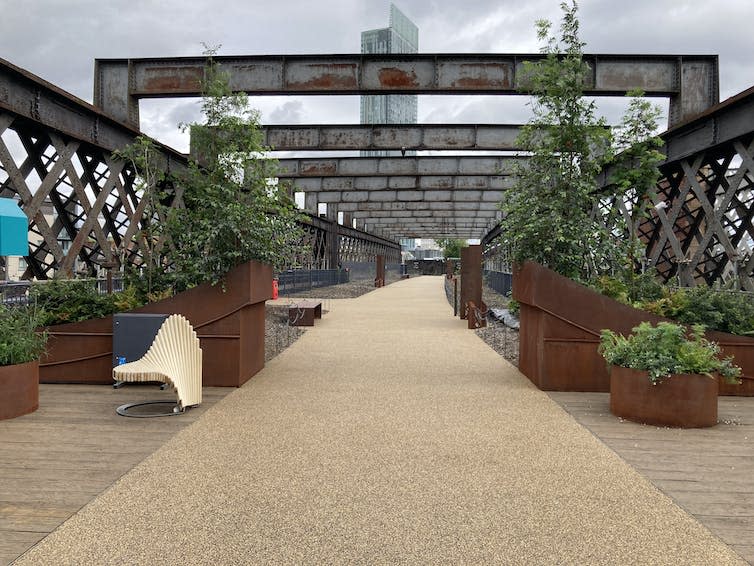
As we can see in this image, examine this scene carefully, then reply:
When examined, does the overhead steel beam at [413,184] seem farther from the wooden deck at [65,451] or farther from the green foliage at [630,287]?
the wooden deck at [65,451]

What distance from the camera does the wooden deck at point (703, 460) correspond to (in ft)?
11.2

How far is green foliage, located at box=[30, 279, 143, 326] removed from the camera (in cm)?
752

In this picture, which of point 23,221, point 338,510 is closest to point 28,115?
point 23,221

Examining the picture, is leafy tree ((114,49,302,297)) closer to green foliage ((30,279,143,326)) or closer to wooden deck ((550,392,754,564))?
green foliage ((30,279,143,326))

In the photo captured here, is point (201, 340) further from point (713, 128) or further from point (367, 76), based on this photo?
point (713, 128)

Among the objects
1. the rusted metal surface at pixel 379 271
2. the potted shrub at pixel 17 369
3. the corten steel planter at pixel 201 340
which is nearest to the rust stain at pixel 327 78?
the corten steel planter at pixel 201 340

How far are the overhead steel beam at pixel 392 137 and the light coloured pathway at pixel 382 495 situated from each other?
12.7 metres

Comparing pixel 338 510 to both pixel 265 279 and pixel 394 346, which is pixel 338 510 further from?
pixel 394 346

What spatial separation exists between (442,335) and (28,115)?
340 inches

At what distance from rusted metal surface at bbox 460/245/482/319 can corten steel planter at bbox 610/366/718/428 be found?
1051 centimetres

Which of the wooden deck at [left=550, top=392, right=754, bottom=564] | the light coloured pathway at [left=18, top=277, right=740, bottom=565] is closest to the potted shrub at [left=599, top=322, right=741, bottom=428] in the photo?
the wooden deck at [left=550, top=392, right=754, bottom=564]

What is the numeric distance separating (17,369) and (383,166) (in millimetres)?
19637

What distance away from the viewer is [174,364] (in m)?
5.90

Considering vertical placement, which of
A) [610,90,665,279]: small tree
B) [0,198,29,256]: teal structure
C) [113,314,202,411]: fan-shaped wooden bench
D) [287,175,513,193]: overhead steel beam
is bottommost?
[113,314,202,411]: fan-shaped wooden bench
